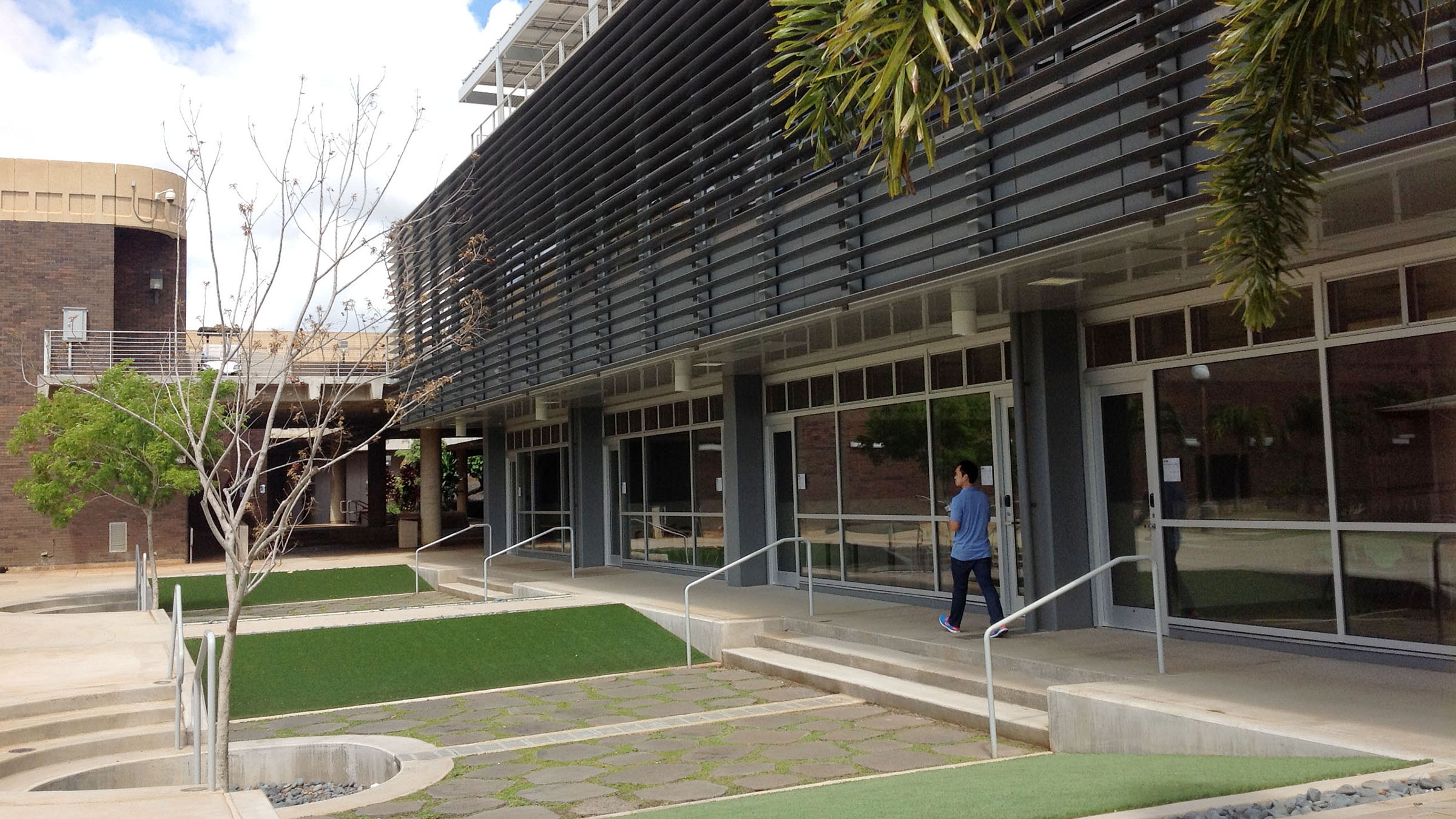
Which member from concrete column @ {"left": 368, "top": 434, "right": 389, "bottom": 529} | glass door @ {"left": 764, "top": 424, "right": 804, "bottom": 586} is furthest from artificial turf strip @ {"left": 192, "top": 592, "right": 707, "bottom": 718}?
concrete column @ {"left": 368, "top": 434, "right": 389, "bottom": 529}

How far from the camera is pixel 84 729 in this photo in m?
10.1

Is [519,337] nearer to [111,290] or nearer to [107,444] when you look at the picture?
[107,444]

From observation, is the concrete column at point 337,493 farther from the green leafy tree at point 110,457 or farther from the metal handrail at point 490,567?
the metal handrail at point 490,567

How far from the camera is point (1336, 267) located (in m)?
8.95

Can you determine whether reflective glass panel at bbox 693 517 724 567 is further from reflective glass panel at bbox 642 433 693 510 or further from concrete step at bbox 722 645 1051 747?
concrete step at bbox 722 645 1051 747

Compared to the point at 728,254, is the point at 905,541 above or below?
below

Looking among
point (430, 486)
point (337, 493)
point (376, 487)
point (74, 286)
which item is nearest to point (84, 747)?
point (430, 486)

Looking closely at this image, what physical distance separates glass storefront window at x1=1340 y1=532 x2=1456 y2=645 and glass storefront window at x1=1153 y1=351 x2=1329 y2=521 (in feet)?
1.36

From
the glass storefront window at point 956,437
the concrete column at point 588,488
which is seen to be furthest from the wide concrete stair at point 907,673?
the concrete column at point 588,488

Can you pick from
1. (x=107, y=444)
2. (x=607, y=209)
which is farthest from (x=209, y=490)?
(x=107, y=444)

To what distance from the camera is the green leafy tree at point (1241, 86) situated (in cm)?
489

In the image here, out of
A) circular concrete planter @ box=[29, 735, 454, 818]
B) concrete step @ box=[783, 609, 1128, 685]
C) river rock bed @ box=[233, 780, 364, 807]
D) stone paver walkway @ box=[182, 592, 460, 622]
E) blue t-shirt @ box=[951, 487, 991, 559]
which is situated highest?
blue t-shirt @ box=[951, 487, 991, 559]

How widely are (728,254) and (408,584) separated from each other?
526 inches

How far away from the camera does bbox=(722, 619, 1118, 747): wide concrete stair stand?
28.4 ft
